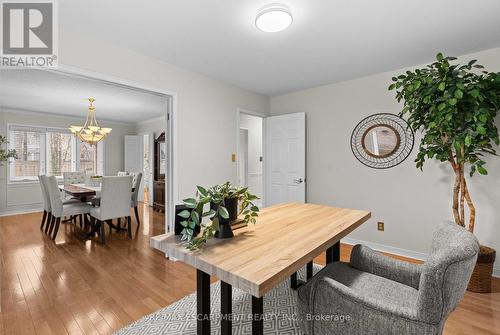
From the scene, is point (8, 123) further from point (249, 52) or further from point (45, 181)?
point (249, 52)

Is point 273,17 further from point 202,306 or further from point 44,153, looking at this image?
point 44,153

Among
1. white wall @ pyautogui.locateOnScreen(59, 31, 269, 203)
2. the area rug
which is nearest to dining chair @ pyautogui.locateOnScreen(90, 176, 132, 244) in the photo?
white wall @ pyautogui.locateOnScreen(59, 31, 269, 203)

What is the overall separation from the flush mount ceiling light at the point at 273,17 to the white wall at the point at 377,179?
193cm

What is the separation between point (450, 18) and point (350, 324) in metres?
2.40

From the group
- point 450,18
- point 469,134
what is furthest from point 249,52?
point 469,134

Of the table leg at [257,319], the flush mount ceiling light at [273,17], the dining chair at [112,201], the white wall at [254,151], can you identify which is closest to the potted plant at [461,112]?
the flush mount ceiling light at [273,17]

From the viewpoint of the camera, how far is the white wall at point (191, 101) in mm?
2291

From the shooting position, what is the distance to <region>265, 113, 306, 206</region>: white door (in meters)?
3.83

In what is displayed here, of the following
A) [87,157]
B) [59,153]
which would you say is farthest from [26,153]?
[87,157]

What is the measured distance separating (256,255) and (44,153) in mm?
6820

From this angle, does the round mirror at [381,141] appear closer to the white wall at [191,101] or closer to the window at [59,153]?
the white wall at [191,101]

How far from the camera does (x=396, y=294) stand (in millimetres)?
1282

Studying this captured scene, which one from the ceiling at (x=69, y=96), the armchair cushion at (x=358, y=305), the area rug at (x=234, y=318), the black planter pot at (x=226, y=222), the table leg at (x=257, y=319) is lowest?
the area rug at (x=234, y=318)

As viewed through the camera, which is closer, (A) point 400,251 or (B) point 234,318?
(B) point 234,318
